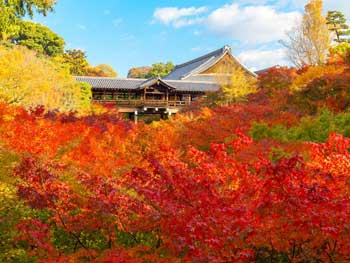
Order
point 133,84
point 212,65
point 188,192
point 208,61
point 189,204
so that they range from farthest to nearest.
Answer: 1. point 208,61
2. point 212,65
3. point 133,84
4. point 188,192
5. point 189,204

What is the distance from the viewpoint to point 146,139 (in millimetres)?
14859

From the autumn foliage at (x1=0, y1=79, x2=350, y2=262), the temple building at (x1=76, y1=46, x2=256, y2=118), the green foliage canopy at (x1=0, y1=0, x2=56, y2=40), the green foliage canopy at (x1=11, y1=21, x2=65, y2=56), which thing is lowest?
the autumn foliage at (x1=0, y1=79, x2=350, y2=262)

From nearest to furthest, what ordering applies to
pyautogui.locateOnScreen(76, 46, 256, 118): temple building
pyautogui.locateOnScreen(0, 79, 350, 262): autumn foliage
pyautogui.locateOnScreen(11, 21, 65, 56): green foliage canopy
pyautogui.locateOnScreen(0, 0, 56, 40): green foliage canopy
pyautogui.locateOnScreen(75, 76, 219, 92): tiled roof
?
pyautogui.locateOnScreen(0, 79, 350, 262): autumn foliage, pyautogui.locateOnScreen(0, 0, 56, 40): green foliage canopy, pyautogui.locateOnScreen(76, 46, 256, 118): temple building, pyautogui.locateOnScreen(75, 76, 219, 92): tiled roof, pyautogui.locateOnScreen(11, 21, 65, 56): green foliage canopy

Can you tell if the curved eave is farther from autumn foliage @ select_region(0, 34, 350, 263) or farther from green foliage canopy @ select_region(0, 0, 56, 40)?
autumn foliage @ select_region(0, 34, 350, 263)

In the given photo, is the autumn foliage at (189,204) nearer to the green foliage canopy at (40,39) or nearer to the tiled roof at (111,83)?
the tiled roof at (111,83)

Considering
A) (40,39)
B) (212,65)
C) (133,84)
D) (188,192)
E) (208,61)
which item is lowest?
(188,192)

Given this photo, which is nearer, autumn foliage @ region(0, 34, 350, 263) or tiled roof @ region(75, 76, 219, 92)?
autumn foliage @ region(0, 34, 350, 263)

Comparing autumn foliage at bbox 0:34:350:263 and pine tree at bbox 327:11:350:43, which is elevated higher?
pine tree at bbox 327:11:350:43

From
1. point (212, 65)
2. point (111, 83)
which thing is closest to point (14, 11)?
point (111, 83)

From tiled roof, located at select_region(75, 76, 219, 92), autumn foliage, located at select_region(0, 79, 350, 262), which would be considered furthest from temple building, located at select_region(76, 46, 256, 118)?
autumn foliage, located at select_region(0, 79, 350, 262)

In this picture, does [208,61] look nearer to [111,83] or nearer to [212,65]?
[212,65]

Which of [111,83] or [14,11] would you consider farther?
[111,83]

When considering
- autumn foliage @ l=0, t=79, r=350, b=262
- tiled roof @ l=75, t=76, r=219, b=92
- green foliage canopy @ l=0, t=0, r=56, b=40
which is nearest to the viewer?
autumn foliage @ l=0, t=79, r=350, b=262

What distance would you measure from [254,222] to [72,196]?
11.0 feet
